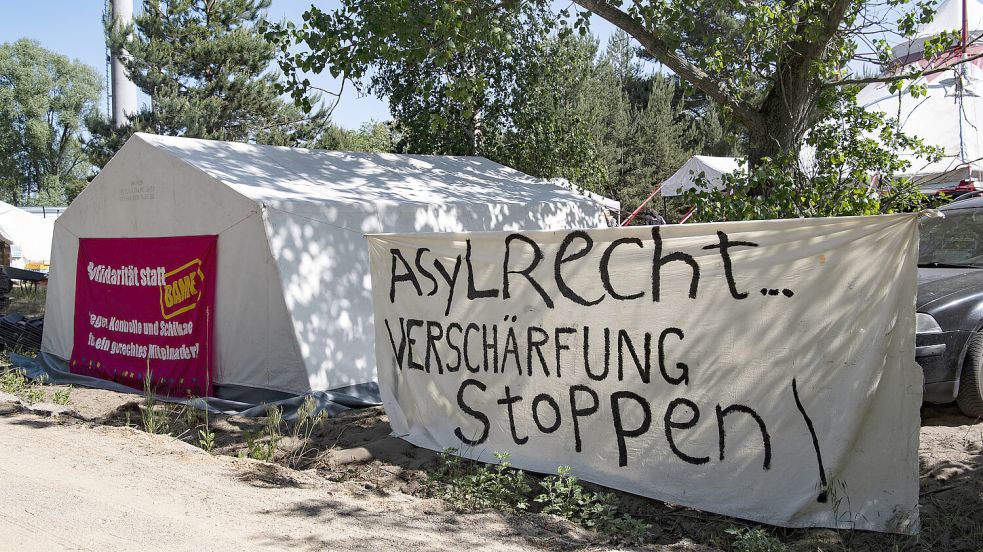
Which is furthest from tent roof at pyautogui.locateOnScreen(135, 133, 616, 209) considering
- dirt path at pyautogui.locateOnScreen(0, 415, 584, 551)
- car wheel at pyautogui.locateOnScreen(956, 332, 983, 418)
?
car wheel at pyautogui.locateOnScreen(956, 332, 983, 418)

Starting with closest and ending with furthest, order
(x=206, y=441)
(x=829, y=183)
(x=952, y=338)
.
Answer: (x=952, y=338) < (x=206, y=441) < (x=829, y=183)

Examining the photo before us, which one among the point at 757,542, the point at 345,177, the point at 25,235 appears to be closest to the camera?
the point at 757,542

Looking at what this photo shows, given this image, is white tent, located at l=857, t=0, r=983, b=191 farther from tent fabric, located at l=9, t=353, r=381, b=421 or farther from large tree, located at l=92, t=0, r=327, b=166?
large tree, located at l=92, t=0, r=327, b=166

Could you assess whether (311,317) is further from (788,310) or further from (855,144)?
(855,144)

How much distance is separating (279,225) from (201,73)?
17920mm

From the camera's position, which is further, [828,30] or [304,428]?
[828,30]

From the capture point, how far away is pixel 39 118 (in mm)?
54250

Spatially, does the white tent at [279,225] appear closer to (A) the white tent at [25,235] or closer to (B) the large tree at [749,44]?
(B) the large tree at [749,44]

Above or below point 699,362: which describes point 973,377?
below

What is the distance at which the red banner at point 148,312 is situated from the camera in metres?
8.37

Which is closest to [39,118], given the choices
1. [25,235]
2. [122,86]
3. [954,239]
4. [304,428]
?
[25,235]

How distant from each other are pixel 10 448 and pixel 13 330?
6.62 metres

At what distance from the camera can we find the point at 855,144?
738 cm

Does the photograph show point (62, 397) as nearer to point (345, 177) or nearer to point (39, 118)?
point (345, 177)
